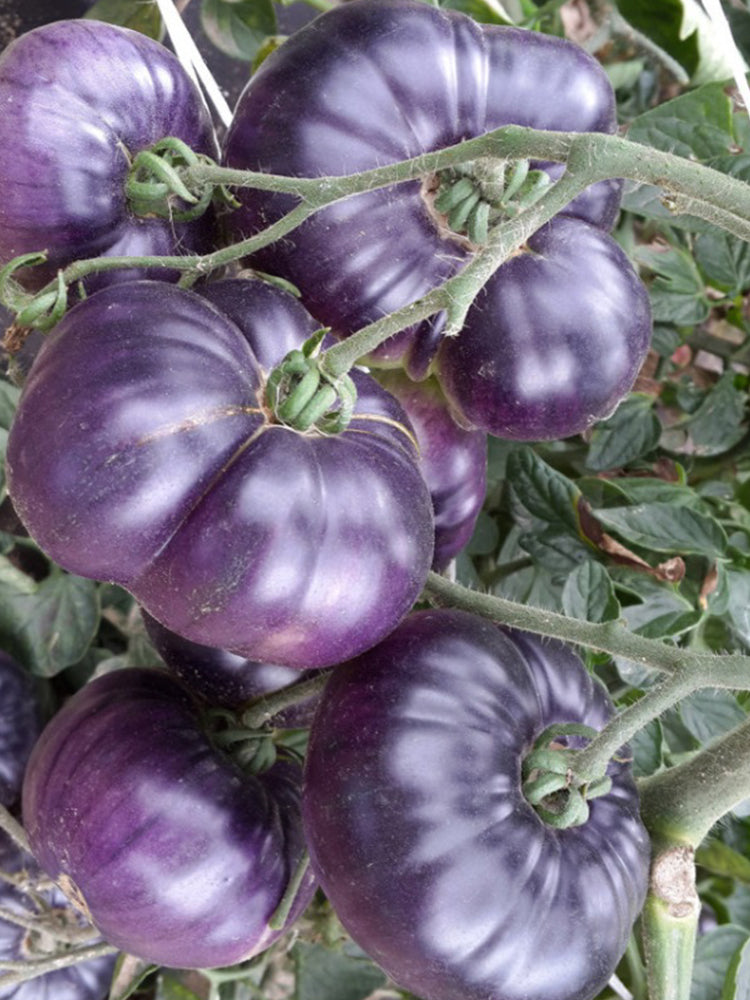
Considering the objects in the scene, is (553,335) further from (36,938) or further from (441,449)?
(36,938)

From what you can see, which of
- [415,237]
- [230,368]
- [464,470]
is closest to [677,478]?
[464,470]

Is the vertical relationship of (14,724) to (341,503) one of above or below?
below

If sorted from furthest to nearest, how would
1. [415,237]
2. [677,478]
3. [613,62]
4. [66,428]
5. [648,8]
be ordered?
[613,62] → [677,478] → [648,8] → [415,237] → [66,428]

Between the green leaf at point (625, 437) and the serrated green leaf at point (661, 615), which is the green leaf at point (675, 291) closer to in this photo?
the green leaf at point (625, 437)

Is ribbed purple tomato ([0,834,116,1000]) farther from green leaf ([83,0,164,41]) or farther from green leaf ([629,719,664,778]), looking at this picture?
green leaf ([83,0,164,41])

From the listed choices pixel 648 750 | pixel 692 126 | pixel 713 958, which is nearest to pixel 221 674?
pixel 648 750

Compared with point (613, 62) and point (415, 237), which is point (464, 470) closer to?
point (415, 237)

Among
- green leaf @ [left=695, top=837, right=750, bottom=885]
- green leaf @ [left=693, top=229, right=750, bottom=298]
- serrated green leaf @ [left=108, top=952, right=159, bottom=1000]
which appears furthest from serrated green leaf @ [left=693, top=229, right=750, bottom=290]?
serrated green leaf @ [left=108, top=952, right=159, bottom=1000]
